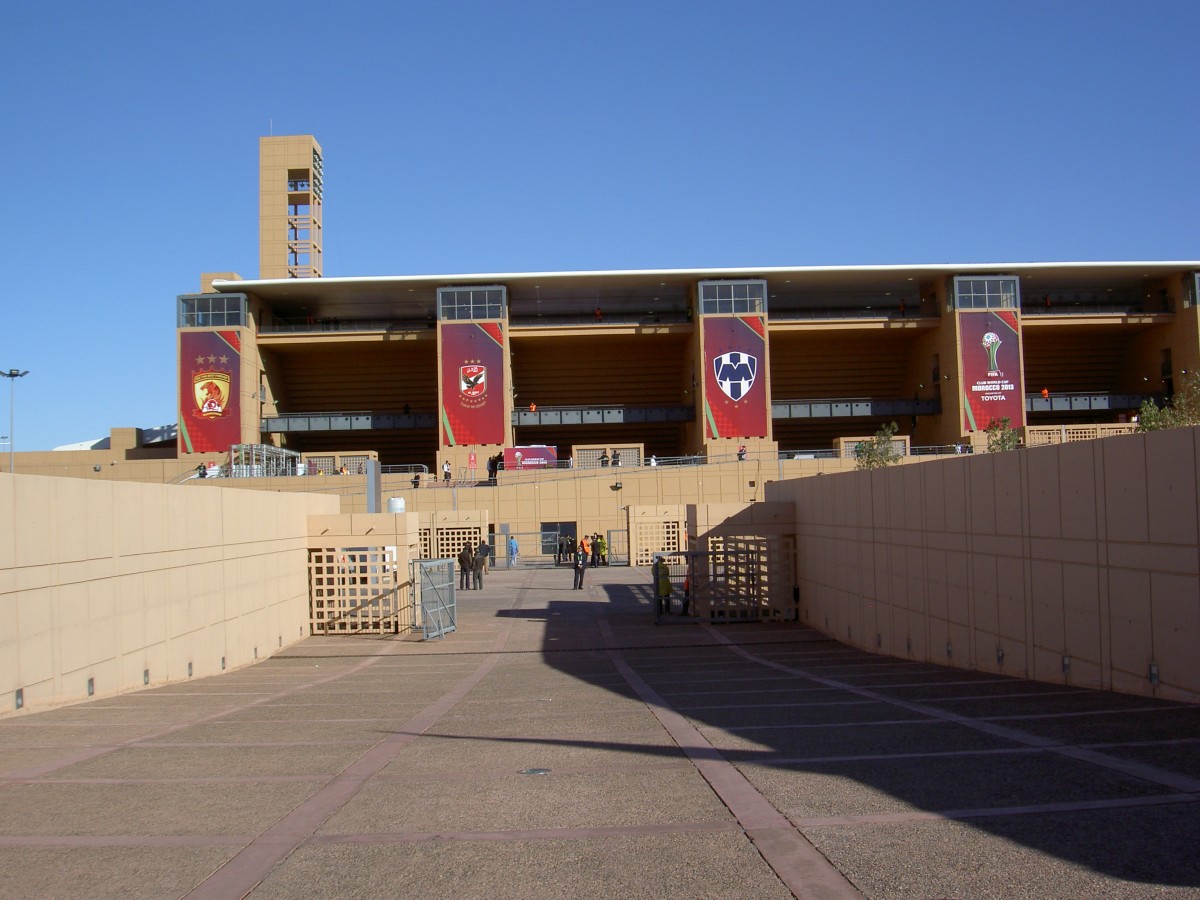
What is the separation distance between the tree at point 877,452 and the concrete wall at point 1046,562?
30389 millimetres

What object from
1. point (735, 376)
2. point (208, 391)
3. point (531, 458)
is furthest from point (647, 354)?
point (208, 391)

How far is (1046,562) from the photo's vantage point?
11867mm

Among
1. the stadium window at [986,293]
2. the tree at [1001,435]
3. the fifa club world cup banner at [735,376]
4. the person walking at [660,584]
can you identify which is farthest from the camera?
the stadium window at [986,293]

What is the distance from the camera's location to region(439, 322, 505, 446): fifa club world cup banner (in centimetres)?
5788

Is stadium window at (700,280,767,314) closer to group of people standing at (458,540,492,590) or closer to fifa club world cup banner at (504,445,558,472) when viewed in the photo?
fifa club world cup banner at (504,445,558,472)

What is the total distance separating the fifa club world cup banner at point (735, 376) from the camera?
5762cm

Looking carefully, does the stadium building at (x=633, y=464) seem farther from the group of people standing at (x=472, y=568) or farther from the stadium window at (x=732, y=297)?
the group of people standing at (x=472, y=568)


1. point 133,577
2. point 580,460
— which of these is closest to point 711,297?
point 580,460

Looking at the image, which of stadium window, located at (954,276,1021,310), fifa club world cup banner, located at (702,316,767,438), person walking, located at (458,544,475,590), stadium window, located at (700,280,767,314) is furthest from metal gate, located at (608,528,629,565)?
stadium window, located at (954,276,1021,310)

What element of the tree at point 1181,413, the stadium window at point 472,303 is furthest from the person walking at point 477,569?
the stadium window at point 472,303

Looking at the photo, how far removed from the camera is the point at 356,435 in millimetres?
67062

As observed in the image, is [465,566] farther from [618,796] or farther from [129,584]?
[618,796]

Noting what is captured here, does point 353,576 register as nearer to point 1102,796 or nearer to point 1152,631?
point 1152,631

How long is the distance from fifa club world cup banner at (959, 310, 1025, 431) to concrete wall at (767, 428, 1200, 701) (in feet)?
137
